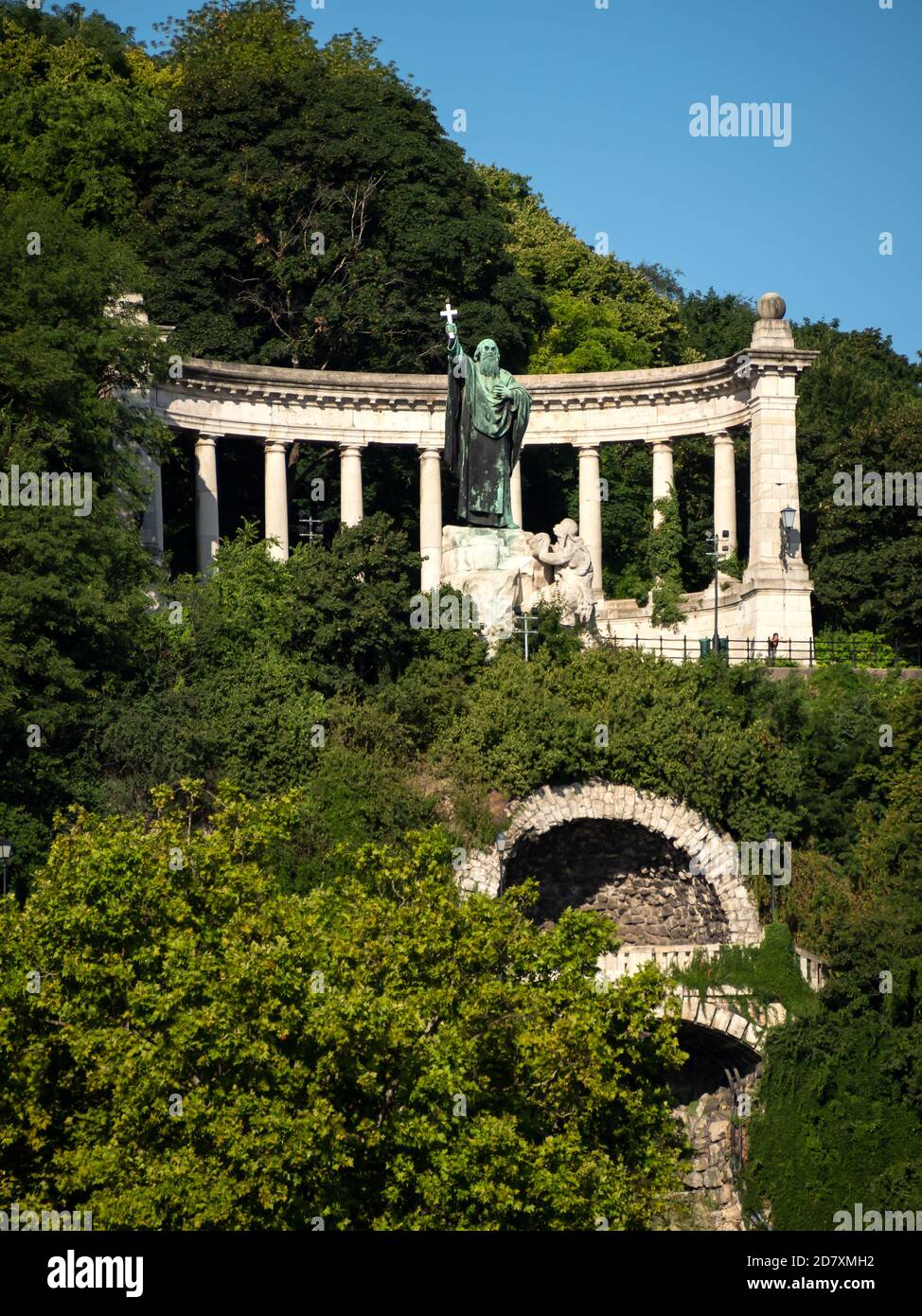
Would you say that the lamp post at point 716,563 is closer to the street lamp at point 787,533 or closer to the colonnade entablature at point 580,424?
the colonnade entablature at point 580,424

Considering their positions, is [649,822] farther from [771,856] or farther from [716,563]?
[716,563]

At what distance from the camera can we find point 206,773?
56.4 m

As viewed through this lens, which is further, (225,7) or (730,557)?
(225,7)

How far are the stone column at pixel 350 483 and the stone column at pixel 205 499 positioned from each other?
3.70 metres

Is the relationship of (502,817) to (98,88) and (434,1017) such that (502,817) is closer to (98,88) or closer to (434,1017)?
(434,1017)

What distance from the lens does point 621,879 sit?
59125 mm

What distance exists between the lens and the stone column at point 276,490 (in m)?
74.0

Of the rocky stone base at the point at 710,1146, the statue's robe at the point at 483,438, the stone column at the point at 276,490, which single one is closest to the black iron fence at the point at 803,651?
the statue's robe at the point at 483,438

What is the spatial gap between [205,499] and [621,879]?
66.8 feet

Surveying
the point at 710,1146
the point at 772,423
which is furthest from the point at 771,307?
the point at 710,1146

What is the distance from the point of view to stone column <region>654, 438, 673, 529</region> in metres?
76.8

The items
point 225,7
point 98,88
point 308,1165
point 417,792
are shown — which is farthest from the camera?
point 225,7
